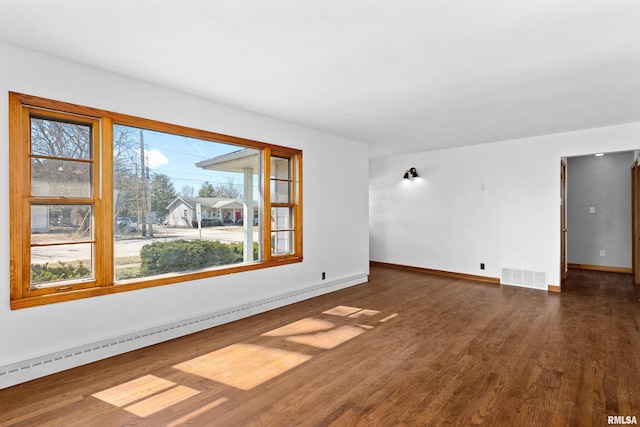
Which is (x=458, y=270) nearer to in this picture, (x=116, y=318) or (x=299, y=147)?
(x=299, y=147)

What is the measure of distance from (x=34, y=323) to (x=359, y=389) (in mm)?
2658

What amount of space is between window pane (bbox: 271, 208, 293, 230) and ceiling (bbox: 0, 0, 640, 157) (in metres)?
1.42

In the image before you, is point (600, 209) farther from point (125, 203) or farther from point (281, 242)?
point (125, 203)

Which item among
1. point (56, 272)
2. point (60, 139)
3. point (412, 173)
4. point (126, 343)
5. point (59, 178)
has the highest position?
point (412, 173)

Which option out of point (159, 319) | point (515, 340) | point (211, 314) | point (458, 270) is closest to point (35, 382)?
point (159, 319)

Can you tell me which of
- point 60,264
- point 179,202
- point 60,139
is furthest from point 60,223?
point 179,202

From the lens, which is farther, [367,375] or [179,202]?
[179,202]

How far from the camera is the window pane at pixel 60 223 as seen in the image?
9.05 feet

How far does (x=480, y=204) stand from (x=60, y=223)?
6.50 meters

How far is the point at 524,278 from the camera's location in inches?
231

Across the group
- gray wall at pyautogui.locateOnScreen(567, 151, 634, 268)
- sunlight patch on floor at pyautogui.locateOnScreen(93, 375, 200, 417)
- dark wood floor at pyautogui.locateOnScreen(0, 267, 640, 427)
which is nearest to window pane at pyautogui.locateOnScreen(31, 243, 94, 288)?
dark wood floor at pyautogui.locateOnScreen(0, 267, 640, 427)

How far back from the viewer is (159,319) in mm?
3416

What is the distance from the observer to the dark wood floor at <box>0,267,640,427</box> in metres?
2.19

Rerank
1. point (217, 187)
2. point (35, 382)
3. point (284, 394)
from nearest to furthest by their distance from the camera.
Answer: point (284, 394), point (35, 382), point (217, 187)
